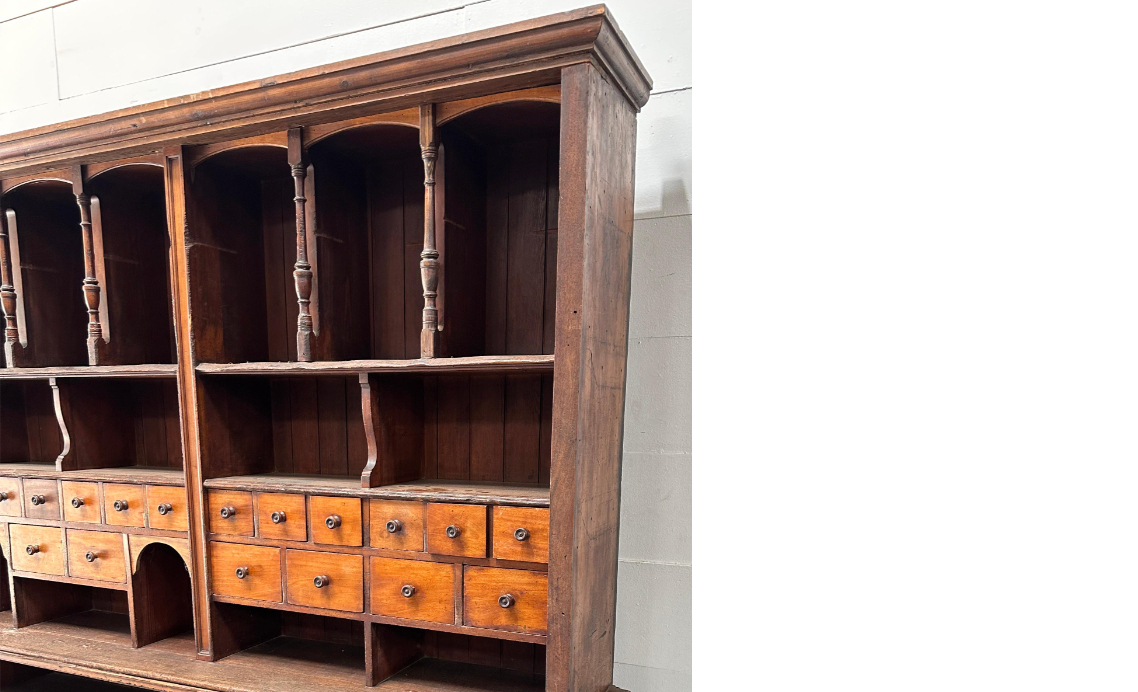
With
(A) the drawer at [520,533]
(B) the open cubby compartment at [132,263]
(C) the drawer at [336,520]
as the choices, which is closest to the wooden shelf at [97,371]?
(B) the open cubby compartment at [132,263]

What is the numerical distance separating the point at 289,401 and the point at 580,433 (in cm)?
105

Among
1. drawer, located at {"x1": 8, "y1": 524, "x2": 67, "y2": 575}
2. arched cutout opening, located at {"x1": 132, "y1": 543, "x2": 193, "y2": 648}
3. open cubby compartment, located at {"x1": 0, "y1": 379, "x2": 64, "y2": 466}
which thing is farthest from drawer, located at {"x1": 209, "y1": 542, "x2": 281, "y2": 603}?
open cubby compartment, located at {"x1": 0, "y1": 379, "x2": 64, "y2": 466}

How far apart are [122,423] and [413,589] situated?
1292 millimetres

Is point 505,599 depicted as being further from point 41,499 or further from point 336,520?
point 41,499

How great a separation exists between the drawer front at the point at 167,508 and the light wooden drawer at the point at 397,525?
59 cm

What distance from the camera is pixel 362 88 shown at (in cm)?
134

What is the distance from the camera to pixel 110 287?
1.80 meters

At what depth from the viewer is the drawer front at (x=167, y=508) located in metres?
1.65

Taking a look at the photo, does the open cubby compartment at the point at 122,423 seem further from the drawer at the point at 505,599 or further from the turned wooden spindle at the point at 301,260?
the drawer at the point at 505,599

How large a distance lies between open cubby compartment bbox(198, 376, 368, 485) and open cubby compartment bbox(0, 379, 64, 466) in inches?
35.8

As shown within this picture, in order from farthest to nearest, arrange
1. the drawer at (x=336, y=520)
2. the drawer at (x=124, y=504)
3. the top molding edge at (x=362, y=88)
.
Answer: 1. the drawer at (x=124, y=504)
2. the drawer at (x=336, y=520)
3. the top molding edge at (x=362, y=88)

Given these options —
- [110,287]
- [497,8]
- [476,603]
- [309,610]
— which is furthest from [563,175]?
[110,287]

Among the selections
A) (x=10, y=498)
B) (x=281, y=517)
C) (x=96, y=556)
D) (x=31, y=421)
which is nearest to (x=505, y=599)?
(x=281, y=517)
